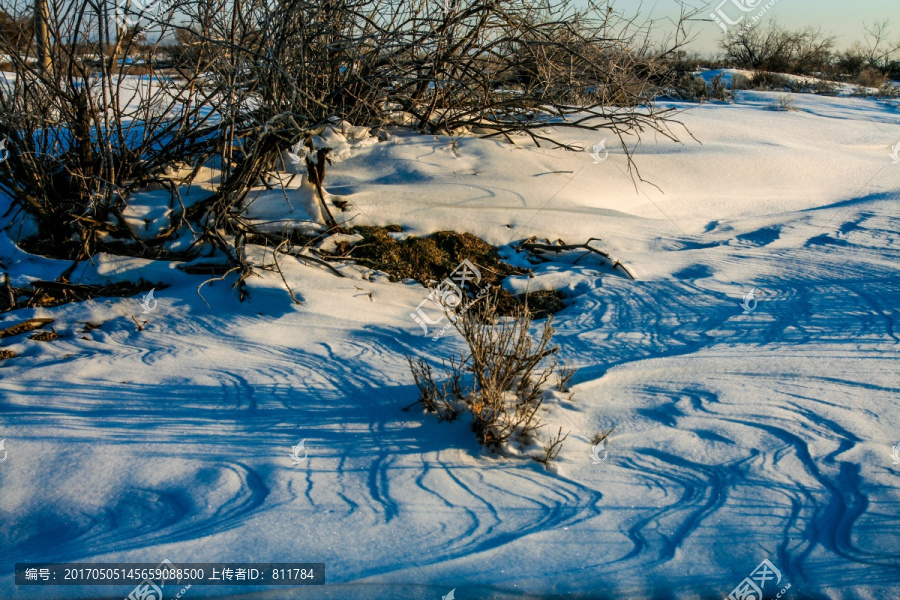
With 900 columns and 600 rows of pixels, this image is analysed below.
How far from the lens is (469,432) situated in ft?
9.71

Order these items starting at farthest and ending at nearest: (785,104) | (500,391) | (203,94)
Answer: (785,104) < (203,94) < (500,391)

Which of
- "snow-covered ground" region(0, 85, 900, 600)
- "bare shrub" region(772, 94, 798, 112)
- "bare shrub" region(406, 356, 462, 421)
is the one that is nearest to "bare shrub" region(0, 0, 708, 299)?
"snow-covered ground" region(0, 85, 900, 600)

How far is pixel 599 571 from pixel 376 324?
6.75ft

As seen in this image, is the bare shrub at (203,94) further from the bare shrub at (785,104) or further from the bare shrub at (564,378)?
the bare shrub at (785,104)

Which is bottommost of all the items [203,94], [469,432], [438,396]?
[469,432]

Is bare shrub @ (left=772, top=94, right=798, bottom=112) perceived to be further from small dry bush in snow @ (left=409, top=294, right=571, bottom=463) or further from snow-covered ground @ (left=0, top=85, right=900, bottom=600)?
small dry bush in snow @ (left=409, top=294, right=571, bottom=463)

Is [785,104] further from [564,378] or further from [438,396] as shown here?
[438,396]

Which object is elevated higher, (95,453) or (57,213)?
(57,213)

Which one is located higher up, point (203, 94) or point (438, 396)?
point (203, 94)

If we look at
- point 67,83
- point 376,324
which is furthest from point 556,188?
point 67,83

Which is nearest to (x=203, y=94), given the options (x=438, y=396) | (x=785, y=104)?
(x=438, y=396)

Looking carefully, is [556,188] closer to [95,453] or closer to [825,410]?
[825,410]

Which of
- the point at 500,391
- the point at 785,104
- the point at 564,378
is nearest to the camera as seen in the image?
the point at 500,391

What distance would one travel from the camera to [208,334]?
12.3ft
